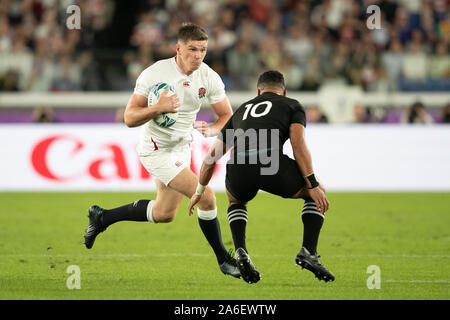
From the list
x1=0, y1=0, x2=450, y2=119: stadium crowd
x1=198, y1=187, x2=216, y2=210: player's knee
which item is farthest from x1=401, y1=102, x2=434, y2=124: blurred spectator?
x1=198, y1=187, x2=216, y2=210: player's knee

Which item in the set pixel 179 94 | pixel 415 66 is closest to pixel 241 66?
pixel 415 66

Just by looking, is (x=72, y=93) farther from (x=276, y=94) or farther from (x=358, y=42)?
(x=276, y=94)

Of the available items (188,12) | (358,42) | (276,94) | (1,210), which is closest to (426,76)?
(358,42)

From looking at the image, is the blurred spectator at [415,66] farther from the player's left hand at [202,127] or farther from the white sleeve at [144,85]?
the white sleeve at [144,85]

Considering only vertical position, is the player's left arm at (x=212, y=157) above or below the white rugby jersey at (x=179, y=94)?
below

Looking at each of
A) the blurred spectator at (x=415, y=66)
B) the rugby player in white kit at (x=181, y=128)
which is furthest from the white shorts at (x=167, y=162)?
the blurred spectator at (x=415, y=66)

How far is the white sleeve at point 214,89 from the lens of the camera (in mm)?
7387

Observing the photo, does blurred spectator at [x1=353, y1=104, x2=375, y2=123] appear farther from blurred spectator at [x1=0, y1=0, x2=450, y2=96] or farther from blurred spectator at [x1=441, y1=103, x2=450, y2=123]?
blurred spectator at [x1=441, y1=103, x2=450, y2=123]

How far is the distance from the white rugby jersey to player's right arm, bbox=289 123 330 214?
115 cm

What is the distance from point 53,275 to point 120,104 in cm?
985

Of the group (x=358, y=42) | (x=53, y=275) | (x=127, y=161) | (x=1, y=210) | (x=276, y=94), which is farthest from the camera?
(x=358, y=42)

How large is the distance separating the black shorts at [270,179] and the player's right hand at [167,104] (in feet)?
2.15

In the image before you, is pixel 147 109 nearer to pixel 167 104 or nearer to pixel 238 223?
pixel 167 104

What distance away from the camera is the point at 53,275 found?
24.1ft
